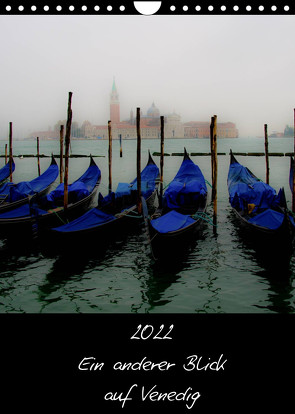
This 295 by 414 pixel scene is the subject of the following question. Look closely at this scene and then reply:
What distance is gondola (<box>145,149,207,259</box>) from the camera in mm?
6566

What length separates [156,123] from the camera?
8688cm

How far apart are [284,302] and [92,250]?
3840mm

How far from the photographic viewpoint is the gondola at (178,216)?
6566mm

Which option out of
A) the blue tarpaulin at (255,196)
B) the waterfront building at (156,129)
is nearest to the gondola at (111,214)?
the blue tarpaulin at (255,196)

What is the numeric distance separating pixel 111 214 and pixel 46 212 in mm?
1475

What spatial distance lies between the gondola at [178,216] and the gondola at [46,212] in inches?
79.1

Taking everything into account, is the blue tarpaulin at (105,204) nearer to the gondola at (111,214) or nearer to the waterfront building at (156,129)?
the gondola at (111,214)

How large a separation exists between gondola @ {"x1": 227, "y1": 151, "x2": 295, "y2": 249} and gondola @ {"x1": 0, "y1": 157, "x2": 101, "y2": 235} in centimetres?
392

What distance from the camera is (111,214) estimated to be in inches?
332

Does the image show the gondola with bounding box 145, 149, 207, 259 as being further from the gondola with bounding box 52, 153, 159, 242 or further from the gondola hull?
the gondola hull

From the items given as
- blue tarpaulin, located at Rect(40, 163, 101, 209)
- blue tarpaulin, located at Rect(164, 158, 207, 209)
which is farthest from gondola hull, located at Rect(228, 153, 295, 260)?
blue tarpaulin, located at Rect(40, 163, 101, 209)

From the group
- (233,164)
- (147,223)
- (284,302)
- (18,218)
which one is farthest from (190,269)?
(233,164)

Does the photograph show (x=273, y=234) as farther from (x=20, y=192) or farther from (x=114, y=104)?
(x=114, y=104)

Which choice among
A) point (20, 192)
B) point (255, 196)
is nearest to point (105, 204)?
point (20, 192)
